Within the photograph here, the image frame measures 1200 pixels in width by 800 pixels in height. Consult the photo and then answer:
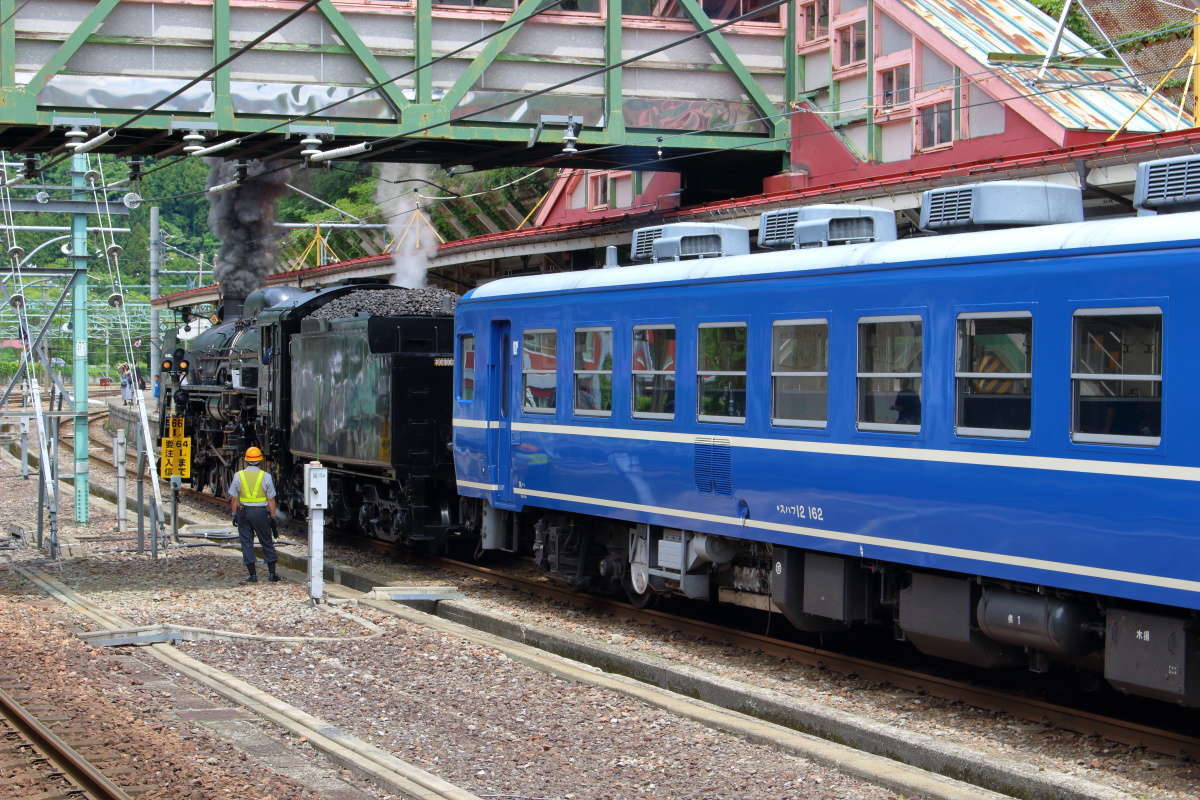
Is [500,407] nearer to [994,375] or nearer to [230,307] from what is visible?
[994,375]

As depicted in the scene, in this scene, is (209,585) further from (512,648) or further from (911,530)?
(911,530)

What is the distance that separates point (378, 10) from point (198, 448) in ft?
31.4

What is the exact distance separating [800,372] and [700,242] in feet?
7.61

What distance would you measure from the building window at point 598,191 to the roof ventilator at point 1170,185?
1065 inches

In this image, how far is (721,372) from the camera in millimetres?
12125

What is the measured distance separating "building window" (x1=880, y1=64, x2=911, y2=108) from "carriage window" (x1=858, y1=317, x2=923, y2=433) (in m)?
15.0

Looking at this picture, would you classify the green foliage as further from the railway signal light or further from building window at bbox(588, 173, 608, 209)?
the railway signal light

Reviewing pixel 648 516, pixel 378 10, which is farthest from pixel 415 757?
pixel 378 10

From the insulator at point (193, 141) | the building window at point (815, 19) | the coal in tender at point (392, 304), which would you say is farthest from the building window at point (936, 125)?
the insulator at point (193, 141)

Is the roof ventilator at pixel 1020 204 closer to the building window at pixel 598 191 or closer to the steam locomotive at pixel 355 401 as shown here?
the steam locomotive at pixel 355 401

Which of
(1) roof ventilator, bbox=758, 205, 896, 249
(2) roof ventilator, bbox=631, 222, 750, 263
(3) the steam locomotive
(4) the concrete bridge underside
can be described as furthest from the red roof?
(3) the steam locomotive

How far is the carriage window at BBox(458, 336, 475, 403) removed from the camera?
52.6 feet

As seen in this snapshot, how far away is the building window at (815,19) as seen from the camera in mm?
26609

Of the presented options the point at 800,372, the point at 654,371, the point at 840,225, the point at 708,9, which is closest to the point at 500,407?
the point at 654,371
